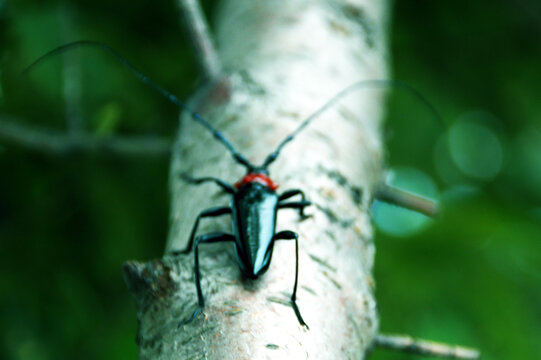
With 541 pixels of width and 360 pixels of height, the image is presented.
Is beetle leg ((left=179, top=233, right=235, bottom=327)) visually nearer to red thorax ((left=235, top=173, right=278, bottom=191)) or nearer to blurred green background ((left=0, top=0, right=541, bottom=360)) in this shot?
red thorax ((left=235, top=173, right=278, bottom=191))

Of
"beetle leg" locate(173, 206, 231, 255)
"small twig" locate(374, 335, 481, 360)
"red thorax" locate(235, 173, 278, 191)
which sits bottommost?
"small twig" locate(374, 335, 481, 360)

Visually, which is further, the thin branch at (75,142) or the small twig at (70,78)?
the small twig at (70,78)

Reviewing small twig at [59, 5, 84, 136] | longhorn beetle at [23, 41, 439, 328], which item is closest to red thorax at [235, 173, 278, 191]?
longhorn beetle at [23, 41, 439, 328]

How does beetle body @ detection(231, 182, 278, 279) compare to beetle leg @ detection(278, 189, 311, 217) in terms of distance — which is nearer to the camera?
beetle body @ detection(231, 182, 278, 279)

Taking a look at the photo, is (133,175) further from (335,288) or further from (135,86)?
(335,288)

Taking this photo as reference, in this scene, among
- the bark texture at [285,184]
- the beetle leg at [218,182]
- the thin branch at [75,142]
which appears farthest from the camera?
the thin branch at [75,142]

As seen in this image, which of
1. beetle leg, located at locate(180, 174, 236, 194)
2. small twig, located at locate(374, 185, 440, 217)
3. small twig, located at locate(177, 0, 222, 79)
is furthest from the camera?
small twig, located at locate(374, 185, 440, 217)

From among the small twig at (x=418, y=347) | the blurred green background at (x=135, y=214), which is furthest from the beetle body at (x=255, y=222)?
the blurred green background at (x=135, y=214)

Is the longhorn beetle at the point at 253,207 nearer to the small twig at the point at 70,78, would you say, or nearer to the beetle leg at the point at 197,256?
the beetle leg at the point at 197,256
